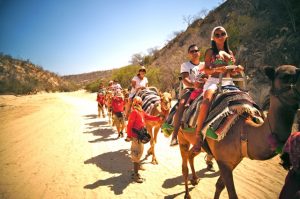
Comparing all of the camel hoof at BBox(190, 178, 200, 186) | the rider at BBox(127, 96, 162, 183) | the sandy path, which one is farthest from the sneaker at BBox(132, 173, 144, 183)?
the camel hoof at BBox(190, 178, 200, 186)

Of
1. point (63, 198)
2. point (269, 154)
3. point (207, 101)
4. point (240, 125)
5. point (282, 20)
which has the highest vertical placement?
point (282, 20)

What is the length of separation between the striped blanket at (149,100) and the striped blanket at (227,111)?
13.9 ft

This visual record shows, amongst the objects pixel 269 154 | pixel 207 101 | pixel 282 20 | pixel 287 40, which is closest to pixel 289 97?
pixel 269 154

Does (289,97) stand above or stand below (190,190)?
above

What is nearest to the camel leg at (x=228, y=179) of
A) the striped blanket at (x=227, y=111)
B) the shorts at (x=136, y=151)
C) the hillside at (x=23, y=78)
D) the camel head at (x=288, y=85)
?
the striped blanket at (x=227, y=111)

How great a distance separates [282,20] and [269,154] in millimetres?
19799

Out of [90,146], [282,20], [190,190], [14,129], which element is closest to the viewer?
[190,190]

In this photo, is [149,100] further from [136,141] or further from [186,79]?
[186,79]

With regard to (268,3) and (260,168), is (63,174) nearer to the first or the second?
(260,168)

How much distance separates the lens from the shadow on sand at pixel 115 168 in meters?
6.23

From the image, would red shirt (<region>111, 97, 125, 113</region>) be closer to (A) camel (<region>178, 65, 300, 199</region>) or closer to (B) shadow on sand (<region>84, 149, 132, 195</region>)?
(B) shadow on sand (<region>84, 149, 132, 195</region>)

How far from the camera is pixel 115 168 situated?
743 centimetres

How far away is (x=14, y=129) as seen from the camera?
14.9 meters

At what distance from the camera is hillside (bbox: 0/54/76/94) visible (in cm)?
4352
